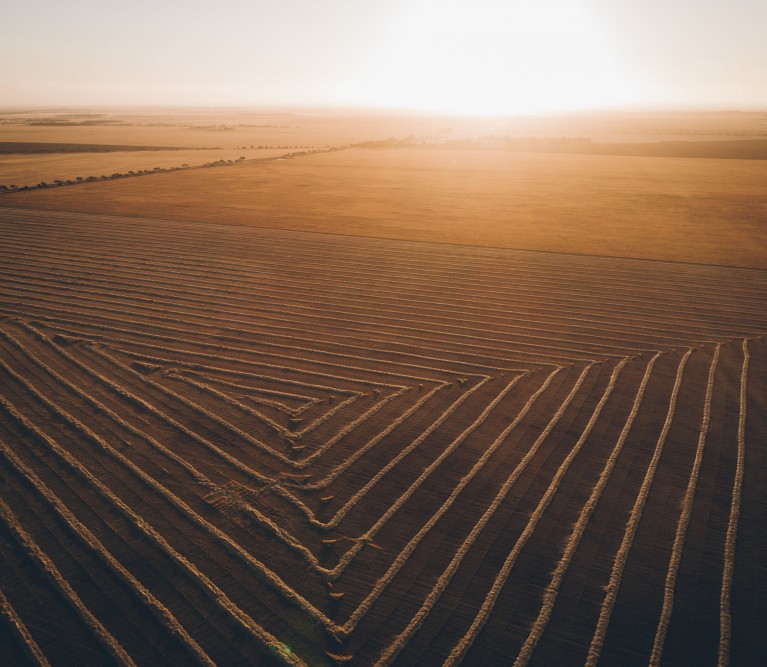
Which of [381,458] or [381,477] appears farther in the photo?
[381,458]

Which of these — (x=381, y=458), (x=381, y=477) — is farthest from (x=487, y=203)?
(x=381, y=477)

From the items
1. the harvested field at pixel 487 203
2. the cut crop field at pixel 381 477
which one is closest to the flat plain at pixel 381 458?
the cut crop field at pixel 381 477

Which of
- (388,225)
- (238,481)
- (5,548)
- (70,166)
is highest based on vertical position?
(70,166)

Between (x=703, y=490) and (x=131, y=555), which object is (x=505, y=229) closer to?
(x=703, y=490)

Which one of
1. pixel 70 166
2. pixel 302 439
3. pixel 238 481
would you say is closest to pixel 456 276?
pixel 302 439

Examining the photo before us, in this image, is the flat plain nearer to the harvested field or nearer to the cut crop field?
the cut crop field

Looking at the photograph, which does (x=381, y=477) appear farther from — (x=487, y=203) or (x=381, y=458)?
(x=487, y=203)

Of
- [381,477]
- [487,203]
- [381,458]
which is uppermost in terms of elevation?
[487,203]
